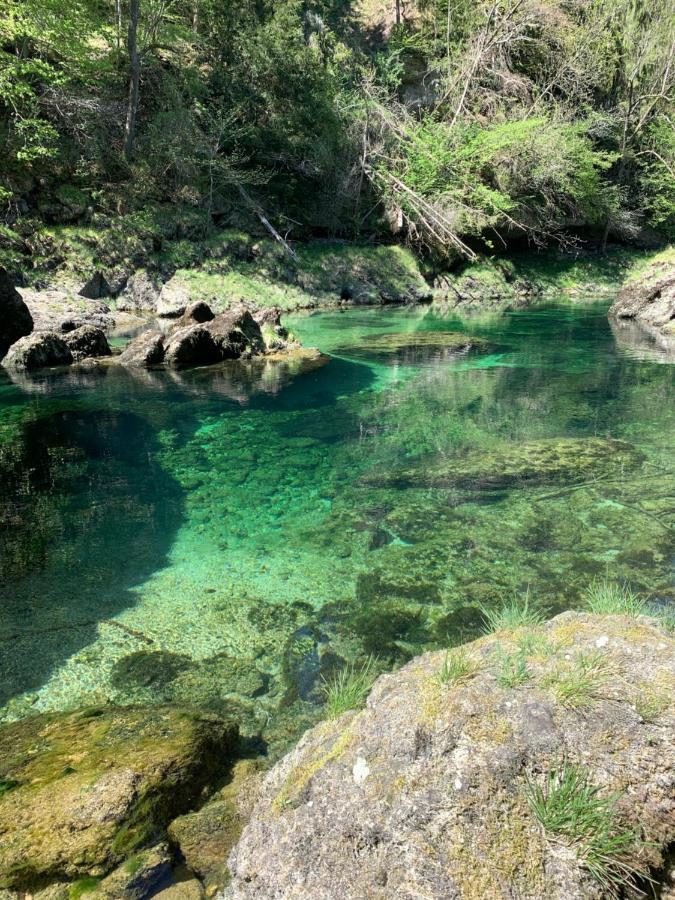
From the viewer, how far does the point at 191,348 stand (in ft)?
47.2

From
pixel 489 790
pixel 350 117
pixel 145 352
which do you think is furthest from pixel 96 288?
pixel 489 790

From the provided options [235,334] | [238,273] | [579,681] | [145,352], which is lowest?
[579,681]

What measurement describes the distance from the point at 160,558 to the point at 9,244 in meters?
20.6

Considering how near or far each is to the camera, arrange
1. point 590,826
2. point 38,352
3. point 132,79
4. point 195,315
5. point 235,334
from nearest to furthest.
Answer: point 590,826
point 38,352
point 235,334
point 195,315
point 132,79

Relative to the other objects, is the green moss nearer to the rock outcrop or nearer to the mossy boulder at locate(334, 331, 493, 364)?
the mossy boulder at locate(334, 331, 493, 364)

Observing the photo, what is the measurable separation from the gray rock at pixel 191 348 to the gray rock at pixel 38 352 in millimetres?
2801

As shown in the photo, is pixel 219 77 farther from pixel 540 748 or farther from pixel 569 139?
pixel 540 748

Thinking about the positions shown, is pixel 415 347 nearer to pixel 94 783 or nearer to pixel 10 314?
pixel 10 314

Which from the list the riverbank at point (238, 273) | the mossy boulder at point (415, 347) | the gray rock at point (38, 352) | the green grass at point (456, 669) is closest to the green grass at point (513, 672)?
the green grass at point (456, 669)

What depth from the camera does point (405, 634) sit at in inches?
168

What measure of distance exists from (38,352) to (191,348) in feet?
12.9

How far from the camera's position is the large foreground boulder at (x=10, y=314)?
9087mm

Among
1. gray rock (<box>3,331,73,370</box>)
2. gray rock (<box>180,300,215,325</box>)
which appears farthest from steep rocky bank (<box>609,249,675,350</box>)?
gray rock (<box>3,331,73,370</box>)

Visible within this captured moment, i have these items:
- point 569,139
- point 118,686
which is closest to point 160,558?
point 118,686
